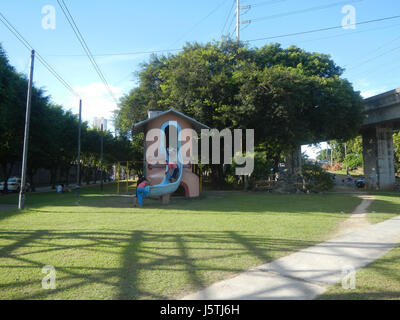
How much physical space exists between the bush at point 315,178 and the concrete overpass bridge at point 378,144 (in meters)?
9.14

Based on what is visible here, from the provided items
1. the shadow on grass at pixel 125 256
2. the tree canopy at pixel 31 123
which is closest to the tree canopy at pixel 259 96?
the tree canopy at pixel 31 123

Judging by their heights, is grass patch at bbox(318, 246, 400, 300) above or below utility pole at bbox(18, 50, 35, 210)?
below

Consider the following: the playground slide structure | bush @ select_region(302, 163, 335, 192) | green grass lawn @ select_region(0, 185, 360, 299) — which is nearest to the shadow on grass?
green grass lawn @ select_region(0, 185, 360, 299)

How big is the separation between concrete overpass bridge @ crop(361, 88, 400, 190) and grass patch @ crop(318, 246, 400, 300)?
27126 mm

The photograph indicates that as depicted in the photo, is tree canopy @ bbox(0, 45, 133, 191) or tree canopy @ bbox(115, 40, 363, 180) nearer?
tree canopy @ bbox(0, 45, 133, 191)

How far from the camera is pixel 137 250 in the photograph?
587cm

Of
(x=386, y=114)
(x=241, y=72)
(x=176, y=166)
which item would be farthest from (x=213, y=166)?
(x=386, y=114)

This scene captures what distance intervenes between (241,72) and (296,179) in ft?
34.7

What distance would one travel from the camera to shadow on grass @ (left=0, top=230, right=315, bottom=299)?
3.98m

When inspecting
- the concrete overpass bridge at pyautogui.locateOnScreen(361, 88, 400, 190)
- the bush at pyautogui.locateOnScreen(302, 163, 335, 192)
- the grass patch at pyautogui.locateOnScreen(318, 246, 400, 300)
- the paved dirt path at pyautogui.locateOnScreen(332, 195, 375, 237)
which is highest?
the concrete overpass bridge at pyautogui.locateOnScreen(361, 88, 400, 190)

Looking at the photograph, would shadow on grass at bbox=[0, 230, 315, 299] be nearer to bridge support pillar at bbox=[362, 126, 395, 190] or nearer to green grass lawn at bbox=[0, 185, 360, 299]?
green grass lawn at bbox=[0, 185, 360, 299]

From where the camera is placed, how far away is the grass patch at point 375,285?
3.69 metres

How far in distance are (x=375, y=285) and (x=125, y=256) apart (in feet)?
14.8

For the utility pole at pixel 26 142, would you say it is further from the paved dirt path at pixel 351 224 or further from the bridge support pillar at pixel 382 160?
the bridge support pillar at pixel 382 160
